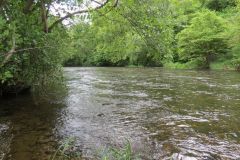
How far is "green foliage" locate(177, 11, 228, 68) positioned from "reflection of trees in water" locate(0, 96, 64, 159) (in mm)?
28543

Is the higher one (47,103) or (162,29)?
(162,29)

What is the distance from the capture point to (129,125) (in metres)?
9.99

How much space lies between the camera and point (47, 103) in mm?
14430

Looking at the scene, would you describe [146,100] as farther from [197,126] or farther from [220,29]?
[220,29]

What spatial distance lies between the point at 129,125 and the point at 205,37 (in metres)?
31.7

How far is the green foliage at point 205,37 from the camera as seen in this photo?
3962cm

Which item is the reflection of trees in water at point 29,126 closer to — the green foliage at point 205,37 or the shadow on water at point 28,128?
the shadow on water at point 28,128

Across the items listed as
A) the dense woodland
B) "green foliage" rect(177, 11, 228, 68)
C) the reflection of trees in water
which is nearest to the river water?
the reflection of trees in water

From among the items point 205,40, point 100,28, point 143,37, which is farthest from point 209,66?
point 143,37

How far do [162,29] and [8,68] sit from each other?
15.6 ft

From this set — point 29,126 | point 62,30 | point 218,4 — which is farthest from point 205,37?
point 29,126

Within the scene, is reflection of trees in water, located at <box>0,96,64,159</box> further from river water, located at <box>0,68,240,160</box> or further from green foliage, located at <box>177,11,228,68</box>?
green foliage, located at <box>177,11,228,68</box>

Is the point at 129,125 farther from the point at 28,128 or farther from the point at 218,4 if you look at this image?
the point at 218,4

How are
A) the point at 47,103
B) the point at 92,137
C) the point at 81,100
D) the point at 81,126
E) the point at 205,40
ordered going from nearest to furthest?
Result: the point at 92,137, the point at 81,126, the point at 47,103, the point at 81,100, the point at 205,40
